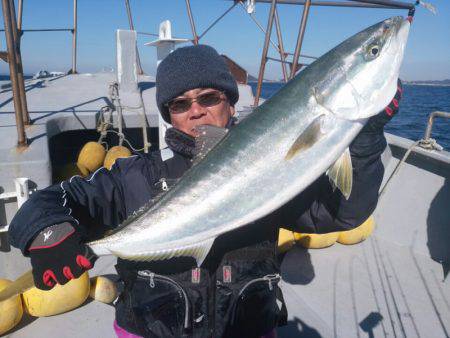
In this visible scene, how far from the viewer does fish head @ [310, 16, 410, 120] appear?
75.5 inches

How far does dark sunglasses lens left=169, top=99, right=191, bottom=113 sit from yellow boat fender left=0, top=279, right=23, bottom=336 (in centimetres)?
237

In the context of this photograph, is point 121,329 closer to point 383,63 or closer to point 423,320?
point 383,63

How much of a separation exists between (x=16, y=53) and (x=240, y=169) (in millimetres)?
2757

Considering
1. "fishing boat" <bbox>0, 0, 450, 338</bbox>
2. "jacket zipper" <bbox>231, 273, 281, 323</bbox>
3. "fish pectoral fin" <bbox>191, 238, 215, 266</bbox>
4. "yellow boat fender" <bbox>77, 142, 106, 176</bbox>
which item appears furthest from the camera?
"yellow boat fender" <bbox>77, 142, 106, 176</bbox>

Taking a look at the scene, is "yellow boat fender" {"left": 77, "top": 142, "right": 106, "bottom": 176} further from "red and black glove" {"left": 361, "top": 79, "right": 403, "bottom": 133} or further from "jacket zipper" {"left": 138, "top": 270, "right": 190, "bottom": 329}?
"red and black glove" {"left": 361, "top": 79, "right": 403, "bottom": 133}

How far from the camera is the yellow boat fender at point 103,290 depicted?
3666 millimetres

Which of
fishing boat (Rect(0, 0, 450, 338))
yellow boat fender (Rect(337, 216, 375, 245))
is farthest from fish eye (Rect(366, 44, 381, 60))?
yellow boat fender (Rect(337, 216, 375, 245))

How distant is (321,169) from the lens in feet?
6.25

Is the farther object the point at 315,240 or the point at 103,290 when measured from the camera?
the point at 315,240

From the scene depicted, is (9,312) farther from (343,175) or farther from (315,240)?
(315,240)

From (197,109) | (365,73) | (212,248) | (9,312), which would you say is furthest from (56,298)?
(365,73)

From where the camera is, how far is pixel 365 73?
6.45 feet

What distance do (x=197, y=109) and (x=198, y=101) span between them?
0.20 feet

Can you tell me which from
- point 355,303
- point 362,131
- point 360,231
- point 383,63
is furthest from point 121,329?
point 360,231
